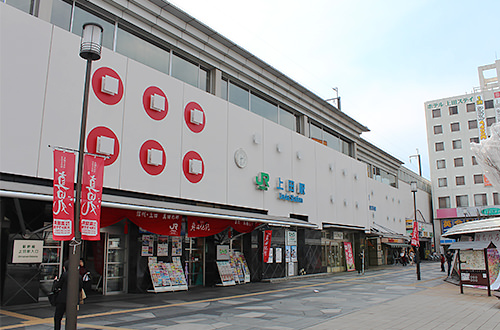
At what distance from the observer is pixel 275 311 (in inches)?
480

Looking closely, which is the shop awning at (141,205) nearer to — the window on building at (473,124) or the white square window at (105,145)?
the white square window at (105,145)

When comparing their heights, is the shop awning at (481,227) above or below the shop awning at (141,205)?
below

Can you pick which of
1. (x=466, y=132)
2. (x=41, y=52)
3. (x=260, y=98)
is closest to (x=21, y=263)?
(x=41, y=52)

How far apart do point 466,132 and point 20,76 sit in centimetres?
5966

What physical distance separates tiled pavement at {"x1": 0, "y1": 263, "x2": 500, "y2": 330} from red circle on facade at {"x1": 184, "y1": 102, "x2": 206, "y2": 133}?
264 inches

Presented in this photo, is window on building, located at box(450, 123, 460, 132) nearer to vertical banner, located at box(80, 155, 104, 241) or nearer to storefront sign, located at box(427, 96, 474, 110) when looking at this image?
storefront sign, located at box(427, 96, 474, 110)

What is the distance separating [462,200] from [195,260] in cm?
5107

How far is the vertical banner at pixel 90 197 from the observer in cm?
758

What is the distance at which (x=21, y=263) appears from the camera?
39.7 feet

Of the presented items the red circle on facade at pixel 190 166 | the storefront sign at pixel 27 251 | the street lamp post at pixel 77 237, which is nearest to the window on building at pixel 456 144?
the red circle on facade at pixel 190 166

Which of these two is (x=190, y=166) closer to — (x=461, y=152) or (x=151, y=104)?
(x=151, y=104)

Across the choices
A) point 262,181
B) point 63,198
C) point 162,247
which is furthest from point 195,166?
point 63,198

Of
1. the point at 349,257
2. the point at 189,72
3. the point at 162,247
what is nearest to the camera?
the point at 162,247

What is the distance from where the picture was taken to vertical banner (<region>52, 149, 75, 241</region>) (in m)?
7.05
